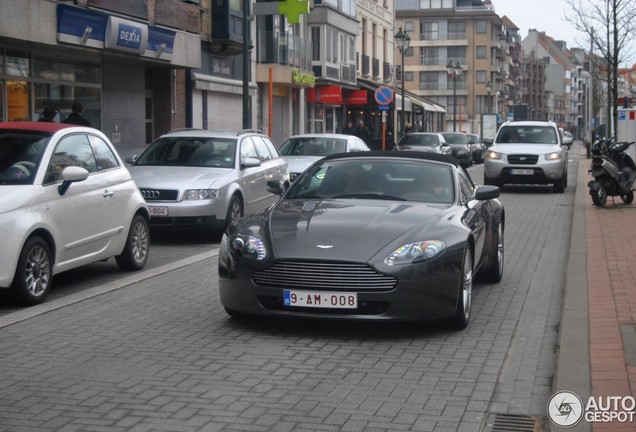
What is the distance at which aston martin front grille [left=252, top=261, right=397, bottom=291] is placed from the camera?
7.25 m

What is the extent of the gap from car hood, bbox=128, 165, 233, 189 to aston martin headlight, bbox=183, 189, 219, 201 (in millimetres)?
60

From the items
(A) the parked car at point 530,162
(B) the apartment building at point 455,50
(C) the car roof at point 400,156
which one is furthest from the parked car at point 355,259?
(B) the apartment building at point 455,50

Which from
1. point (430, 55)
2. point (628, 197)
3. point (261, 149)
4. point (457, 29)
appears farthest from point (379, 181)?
point (430, 55)

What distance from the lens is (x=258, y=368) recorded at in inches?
257

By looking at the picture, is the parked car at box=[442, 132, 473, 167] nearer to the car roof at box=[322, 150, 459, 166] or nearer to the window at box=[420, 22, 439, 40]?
the car roof at box=[322, 150, 459, 166]

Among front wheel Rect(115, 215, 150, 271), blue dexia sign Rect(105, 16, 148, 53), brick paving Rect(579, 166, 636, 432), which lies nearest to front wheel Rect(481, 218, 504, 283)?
brick paving Rect(579, 166, 636, 432)

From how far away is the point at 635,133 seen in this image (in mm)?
28875

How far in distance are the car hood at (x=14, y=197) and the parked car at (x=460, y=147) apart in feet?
104

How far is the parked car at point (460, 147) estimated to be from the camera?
40944 mm

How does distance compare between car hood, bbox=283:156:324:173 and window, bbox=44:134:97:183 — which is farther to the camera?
car hood, bbox=283:156:324:173

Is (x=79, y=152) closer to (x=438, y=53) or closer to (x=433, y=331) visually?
(x=433, y=331)

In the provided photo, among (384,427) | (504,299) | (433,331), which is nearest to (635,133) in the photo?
(504,299)

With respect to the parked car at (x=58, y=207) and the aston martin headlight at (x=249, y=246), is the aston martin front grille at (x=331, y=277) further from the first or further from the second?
the parked car at (x=58, y=207)

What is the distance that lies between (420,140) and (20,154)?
31.3 metres
